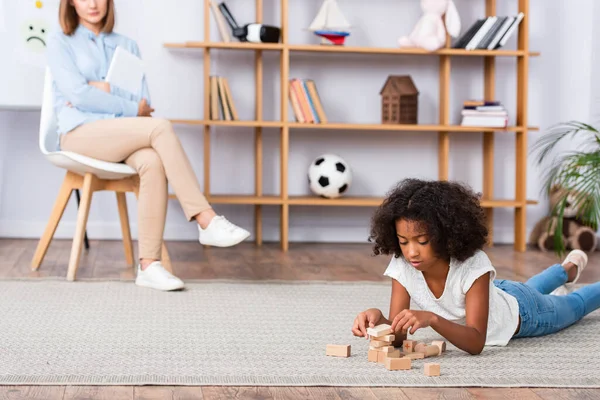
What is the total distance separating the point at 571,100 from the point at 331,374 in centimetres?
306

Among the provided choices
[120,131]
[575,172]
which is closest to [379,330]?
[120,131]

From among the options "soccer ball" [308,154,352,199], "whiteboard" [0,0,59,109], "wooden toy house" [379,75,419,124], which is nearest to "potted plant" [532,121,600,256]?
"wooden toy house" [379,75,419,124]

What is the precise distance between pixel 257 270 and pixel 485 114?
143 cm

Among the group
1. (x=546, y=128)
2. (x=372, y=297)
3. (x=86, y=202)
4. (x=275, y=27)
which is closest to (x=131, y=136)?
(x=86, y=202)

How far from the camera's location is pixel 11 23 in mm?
3785

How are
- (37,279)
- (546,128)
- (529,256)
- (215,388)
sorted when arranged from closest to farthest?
(215,388) < (37,279) < (529,256) < (546,128)

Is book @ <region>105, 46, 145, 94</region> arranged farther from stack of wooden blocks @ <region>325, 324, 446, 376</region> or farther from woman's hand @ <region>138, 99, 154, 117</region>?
stack of wooden blocks @ <region>325, 324, 446, 376</region>

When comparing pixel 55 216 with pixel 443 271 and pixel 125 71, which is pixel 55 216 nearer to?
pixel 125 71

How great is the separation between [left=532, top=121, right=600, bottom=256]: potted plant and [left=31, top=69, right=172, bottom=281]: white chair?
5.54 ft

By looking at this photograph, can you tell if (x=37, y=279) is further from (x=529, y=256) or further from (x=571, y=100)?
(x=571, y=100)

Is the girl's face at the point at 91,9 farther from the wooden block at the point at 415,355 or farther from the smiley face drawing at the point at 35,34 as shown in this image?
the wooden block at the point at 415,355

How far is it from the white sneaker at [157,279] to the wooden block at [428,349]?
3.50ft

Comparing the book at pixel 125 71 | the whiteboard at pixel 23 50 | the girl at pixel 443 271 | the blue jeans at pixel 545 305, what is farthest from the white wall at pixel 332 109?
the girl at pixel 443 271

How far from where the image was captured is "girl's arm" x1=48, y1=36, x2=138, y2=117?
2.96 m
